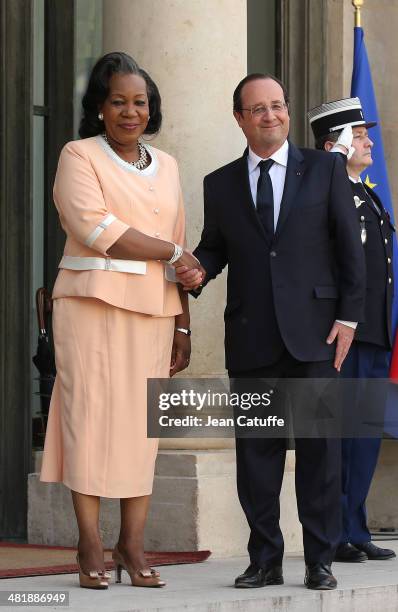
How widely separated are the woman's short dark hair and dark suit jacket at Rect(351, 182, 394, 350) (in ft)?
4.71

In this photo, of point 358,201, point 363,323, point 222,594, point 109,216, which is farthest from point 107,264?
point 358,201

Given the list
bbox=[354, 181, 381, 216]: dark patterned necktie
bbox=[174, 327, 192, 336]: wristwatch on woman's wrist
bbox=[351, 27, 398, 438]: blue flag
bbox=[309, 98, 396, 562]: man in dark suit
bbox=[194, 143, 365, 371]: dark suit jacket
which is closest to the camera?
bbox=[194, 143, 365, 371]: dark suit jacket

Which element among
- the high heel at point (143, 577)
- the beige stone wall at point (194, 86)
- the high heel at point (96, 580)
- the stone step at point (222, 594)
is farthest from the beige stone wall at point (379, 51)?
the high heel at point (96, 580)

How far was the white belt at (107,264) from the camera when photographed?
537 centimetres

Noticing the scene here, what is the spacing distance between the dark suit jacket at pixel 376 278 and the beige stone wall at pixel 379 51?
7.53ft

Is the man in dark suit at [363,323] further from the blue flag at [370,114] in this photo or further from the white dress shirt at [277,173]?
the blue flag at [370,114]

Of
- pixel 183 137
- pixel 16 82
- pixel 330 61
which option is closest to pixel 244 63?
pixel 183 137

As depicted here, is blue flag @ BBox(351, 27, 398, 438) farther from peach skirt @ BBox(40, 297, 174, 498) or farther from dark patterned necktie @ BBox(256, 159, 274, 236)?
peach skirt @ BBox(40, 297, 174, 498)

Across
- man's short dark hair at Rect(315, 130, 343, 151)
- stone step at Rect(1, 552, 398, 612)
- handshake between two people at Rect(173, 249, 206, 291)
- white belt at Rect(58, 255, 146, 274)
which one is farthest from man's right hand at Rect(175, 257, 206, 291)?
man's short dark hair at Rect(315, 130, 343, 151)

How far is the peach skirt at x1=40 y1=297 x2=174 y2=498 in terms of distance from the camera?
211 inches

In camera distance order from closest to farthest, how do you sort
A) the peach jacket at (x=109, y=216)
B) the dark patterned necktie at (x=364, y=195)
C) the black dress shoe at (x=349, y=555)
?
the peach jacket at (x=109, y=216) → the black dress shoe at (x=349, y=555) → the dark patterned necktie at (x=364, y=195)

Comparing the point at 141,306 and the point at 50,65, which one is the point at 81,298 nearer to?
the point at 141,306

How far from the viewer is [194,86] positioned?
696cm

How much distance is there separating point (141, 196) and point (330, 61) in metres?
3.74
